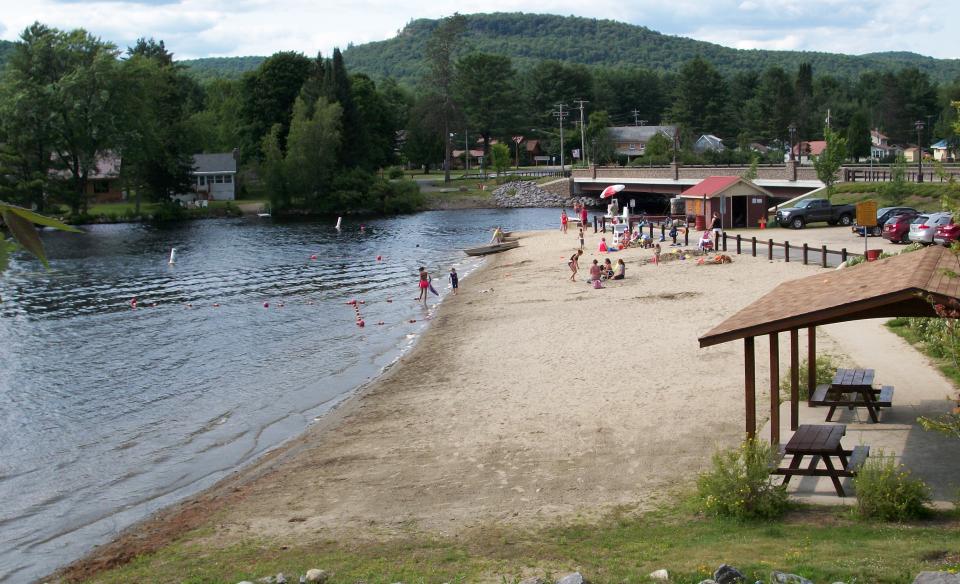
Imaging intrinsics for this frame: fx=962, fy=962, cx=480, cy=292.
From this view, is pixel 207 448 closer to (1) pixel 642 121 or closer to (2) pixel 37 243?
(2) pixel 37 243

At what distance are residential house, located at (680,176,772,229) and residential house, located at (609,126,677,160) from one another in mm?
84492

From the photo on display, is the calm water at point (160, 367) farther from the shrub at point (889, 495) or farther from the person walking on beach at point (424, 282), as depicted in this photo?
the shrub at point (889, 495)

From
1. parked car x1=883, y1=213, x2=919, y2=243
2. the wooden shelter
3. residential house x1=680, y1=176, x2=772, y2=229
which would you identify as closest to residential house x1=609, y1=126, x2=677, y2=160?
residential house x1=680, y1=176, x2=772, y2=229

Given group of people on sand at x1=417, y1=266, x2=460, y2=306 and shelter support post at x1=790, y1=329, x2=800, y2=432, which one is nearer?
shelter support post at x1=790, y1=329, x2=800, y2=432

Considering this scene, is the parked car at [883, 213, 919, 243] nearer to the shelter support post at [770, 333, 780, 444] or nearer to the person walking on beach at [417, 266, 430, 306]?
the person walking on beach at [417, 266, 430, 306]

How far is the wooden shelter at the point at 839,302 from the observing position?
36.9ft

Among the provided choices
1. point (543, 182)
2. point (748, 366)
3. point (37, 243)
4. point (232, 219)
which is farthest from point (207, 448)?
point (543, 182)

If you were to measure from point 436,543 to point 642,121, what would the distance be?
508 ft

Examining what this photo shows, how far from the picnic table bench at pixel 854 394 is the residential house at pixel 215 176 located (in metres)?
87.6

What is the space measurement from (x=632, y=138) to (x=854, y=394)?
410 feet

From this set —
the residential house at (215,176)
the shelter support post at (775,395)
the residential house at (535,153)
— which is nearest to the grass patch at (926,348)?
the shelter support post at (775,395)

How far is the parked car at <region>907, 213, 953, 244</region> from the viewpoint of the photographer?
35.8 metres

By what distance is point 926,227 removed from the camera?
36.1m

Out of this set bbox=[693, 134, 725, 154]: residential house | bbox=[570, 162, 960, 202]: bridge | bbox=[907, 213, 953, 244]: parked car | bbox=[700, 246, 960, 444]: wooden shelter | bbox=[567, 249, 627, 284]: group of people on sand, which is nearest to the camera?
bbox=[700, 246, 960, 444]: wooden shelter
